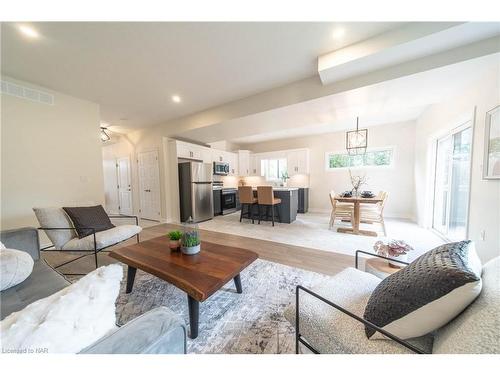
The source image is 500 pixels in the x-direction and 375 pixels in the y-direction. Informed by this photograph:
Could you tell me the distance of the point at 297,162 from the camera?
20.5 feet

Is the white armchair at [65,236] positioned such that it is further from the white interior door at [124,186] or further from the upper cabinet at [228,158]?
the upper cabinet at [228,158]

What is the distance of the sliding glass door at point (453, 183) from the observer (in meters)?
2.59

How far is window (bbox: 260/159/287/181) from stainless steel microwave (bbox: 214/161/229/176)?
155 centimetres

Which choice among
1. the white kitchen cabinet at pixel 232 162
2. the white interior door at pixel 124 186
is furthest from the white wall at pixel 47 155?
the white kitchen cabinet at pixel 232 162

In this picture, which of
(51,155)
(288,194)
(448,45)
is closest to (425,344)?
(448,45)

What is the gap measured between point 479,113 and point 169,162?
5.59m

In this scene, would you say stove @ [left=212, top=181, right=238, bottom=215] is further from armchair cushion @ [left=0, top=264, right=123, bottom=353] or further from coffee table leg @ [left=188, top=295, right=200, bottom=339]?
armchair cushion @ [left=0, top=264, right=123, bottom=353]

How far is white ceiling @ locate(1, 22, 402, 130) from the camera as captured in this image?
1785 mm

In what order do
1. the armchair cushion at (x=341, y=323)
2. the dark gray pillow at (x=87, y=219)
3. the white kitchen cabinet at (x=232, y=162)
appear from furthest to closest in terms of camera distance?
the white kitchen cabinet at (x=232, y=162), the dark gray pillow at (x=87, y=219), the armchair cushion at (x=341, y=323)

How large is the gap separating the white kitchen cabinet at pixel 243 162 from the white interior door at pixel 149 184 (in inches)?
121

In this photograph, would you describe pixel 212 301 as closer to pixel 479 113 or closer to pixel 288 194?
pixel 288 194

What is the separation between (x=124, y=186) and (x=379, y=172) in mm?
7820

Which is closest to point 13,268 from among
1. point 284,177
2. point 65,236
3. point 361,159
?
point 65,236

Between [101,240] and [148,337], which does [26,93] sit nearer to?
[101,240]
